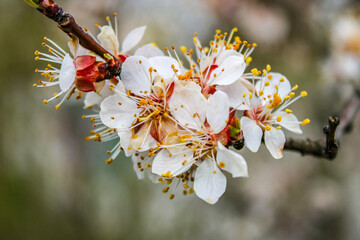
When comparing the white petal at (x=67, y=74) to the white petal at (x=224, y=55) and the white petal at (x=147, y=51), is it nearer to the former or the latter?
the white petal at (x=147, y=51)

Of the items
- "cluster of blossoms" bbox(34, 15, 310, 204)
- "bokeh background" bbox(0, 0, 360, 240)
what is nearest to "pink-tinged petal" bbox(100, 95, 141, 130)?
"cluster of blossoms" bbox(34, 15, 310, 204)

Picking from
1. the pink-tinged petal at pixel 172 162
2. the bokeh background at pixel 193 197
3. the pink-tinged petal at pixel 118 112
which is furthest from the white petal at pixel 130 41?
the bokeh background at pixel 193 197

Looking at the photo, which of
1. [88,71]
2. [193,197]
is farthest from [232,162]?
[193,197]

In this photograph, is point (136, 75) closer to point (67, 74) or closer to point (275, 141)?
point (67, 74)

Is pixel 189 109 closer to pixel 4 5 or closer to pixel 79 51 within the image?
pixel 79 51

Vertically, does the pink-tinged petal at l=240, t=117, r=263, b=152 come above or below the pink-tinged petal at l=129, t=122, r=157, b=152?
above

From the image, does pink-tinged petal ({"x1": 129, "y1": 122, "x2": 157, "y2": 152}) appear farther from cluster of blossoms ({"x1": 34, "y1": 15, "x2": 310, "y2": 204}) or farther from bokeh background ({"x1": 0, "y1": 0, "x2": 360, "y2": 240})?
bokeh background ({"x1": 0, "y1": 0, "x2": 360, "y2": 240})
